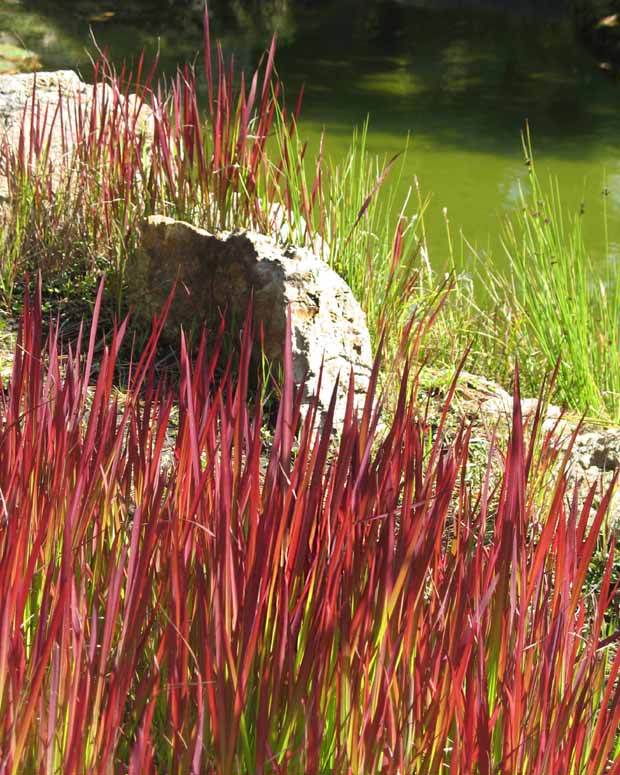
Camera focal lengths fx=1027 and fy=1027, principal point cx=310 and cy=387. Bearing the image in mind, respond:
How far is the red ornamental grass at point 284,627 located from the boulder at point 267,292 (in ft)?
4.35

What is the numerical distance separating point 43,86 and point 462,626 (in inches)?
165

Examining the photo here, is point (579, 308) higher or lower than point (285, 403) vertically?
lower

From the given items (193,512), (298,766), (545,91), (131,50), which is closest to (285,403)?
(193,512)

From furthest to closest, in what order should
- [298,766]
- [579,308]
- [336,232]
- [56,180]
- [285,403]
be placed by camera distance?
[56,180] < [336,232] < [579,308] < [285,403] < [298,766]

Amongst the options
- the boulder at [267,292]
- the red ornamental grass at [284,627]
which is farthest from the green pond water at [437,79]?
the red ornamental grass at [284,627]

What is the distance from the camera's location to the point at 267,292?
271 cm

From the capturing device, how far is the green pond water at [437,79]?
26.1 feet

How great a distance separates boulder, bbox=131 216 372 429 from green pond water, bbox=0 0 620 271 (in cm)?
272

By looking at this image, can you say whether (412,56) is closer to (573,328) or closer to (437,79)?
(437,79)

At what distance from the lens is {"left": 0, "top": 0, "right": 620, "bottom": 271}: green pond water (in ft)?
26.1

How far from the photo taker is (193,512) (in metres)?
1.07

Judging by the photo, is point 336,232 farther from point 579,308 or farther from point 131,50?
point 131,50

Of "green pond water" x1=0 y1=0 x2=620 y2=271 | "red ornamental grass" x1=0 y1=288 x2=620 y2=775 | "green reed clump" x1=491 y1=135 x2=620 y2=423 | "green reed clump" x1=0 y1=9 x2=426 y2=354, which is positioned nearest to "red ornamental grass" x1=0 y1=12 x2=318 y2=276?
"green reed clump" x1=0 y1=9 x2=426 y2=354

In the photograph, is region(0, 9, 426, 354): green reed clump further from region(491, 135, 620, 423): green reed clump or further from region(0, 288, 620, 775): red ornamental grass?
region(0, 288, 620, 775): red ornamental grass
